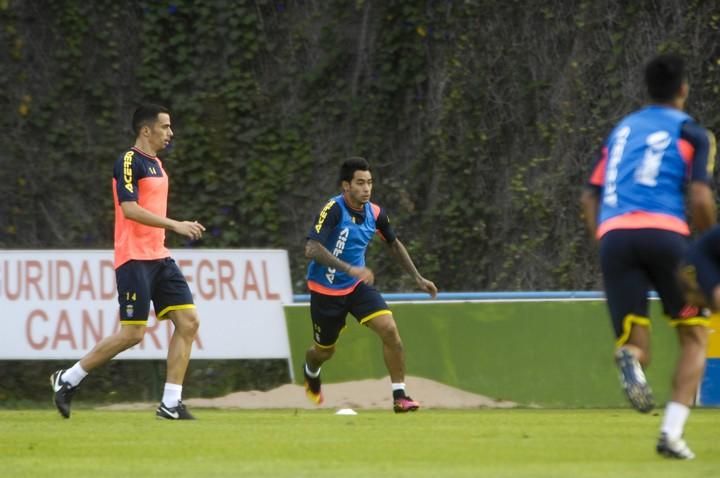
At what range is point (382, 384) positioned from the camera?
14.9 m

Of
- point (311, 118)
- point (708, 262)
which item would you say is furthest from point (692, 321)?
point (311, 118)

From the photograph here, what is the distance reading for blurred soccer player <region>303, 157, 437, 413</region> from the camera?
1252cm

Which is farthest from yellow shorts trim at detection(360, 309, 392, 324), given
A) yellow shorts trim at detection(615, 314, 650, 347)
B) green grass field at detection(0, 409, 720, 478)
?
yellow shorts trim at detection(615, 314, 650, 347)

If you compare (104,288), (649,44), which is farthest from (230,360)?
(649,44)

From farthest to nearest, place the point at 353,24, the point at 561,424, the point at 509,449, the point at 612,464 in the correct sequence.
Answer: the point at 353,24
the point at 561,424
the point at 509,449
the point at 612,464

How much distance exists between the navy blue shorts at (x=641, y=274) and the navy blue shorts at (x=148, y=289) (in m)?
4.51

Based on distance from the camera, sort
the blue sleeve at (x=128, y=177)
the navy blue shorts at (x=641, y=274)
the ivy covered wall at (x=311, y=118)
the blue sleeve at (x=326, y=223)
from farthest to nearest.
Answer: the ivy covered wall at (x=311, y=118), the blue sleeve at (x=326, y=223), the blue sleeve at (x=128, y=177), the navy blue shorts at (x=641, y=274)

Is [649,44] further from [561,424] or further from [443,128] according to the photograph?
[561,424]

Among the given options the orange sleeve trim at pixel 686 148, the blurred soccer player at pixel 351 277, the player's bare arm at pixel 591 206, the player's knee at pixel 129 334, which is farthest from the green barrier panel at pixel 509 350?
the orange sleeve trim at pixel 686 148

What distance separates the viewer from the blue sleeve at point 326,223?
1244cm

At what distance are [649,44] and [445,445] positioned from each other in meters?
9.52

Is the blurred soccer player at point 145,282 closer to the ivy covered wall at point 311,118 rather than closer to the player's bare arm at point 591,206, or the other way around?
the player's bare arm at point 591,206

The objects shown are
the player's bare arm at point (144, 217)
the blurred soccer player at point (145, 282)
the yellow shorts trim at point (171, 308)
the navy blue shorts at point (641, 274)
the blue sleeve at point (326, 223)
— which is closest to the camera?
the navy blue shorts at point (641, 274)

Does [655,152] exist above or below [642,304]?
above
